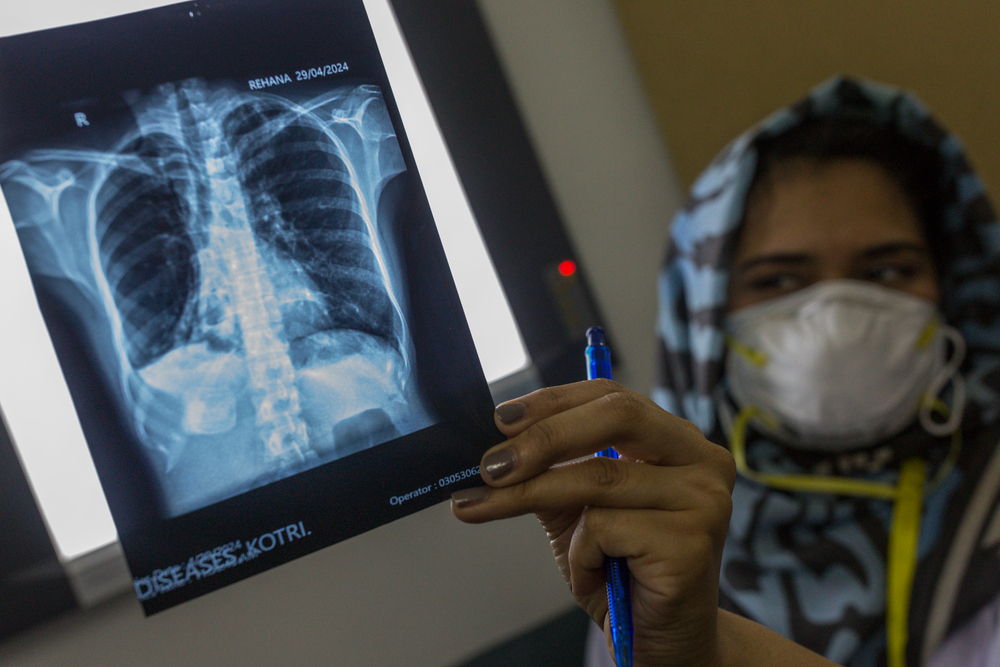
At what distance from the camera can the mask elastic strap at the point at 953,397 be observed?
0.96 m

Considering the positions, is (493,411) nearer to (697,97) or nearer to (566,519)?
(566,519)

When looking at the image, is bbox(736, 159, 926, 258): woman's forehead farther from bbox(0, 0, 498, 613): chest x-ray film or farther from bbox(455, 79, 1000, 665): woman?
bbox(0, 0, 498, 613): chest x-ray film

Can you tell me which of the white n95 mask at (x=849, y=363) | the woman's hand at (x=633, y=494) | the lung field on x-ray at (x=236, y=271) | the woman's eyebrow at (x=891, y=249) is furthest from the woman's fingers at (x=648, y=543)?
the woman's eyebrow at (x=891, y=249)

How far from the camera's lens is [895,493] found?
1.00 metres

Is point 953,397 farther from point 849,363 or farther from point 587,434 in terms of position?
point 587,434

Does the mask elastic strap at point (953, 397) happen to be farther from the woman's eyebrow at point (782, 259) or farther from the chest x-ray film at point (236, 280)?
the chest x-ray film at point (236, 280)

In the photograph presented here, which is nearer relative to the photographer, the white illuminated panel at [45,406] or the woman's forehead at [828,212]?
the white illuminated panel at [45,406]

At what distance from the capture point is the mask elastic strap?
0.96 meters

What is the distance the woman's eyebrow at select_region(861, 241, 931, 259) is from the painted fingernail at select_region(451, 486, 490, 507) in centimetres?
71

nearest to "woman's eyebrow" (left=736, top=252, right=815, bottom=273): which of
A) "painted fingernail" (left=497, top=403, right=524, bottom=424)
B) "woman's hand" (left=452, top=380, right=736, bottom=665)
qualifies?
"woman's hand" (left=452, top=380, right=736, bottom=665)

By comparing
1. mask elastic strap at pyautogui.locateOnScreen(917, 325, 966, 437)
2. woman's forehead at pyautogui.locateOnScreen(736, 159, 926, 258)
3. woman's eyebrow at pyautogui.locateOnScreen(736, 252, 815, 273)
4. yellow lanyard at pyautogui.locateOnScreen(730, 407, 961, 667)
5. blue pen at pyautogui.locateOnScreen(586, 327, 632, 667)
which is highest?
woman's forehead at pyautogui.locateOnScreen(736, 159, 926, 258)

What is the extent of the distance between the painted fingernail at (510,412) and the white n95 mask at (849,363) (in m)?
0.58

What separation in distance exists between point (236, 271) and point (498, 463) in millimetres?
182

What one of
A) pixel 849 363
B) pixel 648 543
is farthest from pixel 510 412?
pixel 849 363
